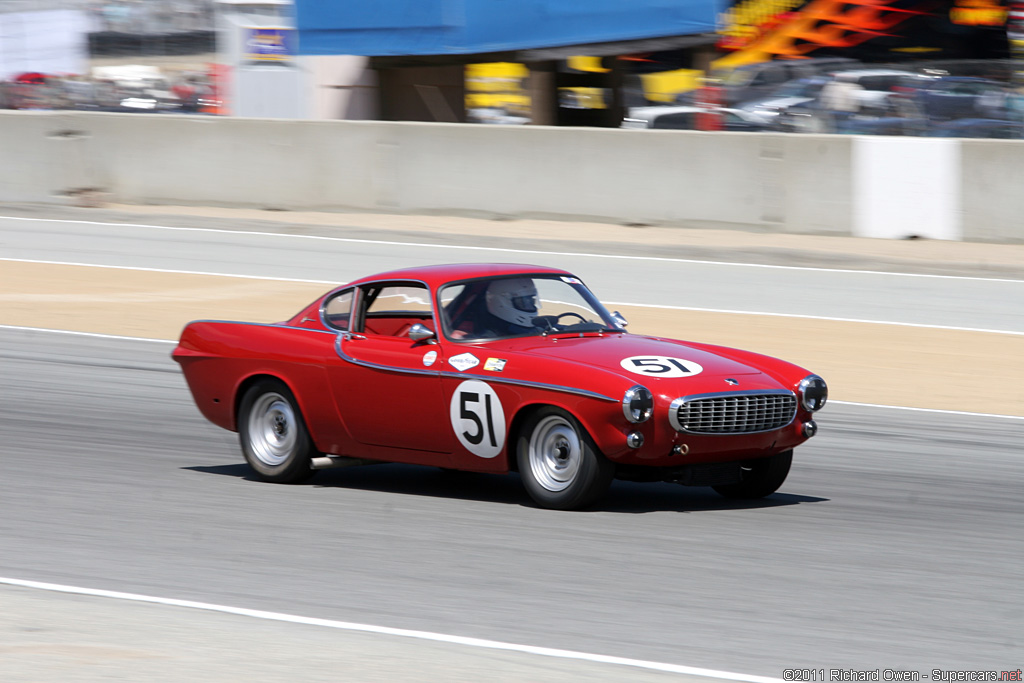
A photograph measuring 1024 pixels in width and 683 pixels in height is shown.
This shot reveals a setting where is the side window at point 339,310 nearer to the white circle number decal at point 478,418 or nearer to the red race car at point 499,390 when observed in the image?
the red race car at point 499,390

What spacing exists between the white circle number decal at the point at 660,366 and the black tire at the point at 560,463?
0.41 m

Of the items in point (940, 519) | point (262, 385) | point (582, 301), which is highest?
point (582, 301)

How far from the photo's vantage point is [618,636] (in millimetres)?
4832

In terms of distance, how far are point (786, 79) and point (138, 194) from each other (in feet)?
32.4

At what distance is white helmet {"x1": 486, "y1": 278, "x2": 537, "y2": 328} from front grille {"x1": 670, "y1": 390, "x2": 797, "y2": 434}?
1.19 meters

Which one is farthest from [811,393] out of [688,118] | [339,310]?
[688,118]

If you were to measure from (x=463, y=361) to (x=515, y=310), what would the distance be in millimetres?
512

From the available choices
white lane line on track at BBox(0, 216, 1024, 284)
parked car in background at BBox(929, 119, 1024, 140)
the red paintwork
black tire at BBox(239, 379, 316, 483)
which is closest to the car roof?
the red paintwork

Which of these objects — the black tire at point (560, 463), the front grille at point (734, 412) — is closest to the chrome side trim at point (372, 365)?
the black tire at point (560, 463)

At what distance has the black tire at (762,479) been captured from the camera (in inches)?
280

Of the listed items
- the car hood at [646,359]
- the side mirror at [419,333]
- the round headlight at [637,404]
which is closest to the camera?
the round headlight at [637,404]

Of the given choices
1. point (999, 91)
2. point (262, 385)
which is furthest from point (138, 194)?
point (262, 385)

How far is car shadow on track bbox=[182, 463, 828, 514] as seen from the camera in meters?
7.09

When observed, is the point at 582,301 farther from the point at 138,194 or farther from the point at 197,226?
the point at 138,194
